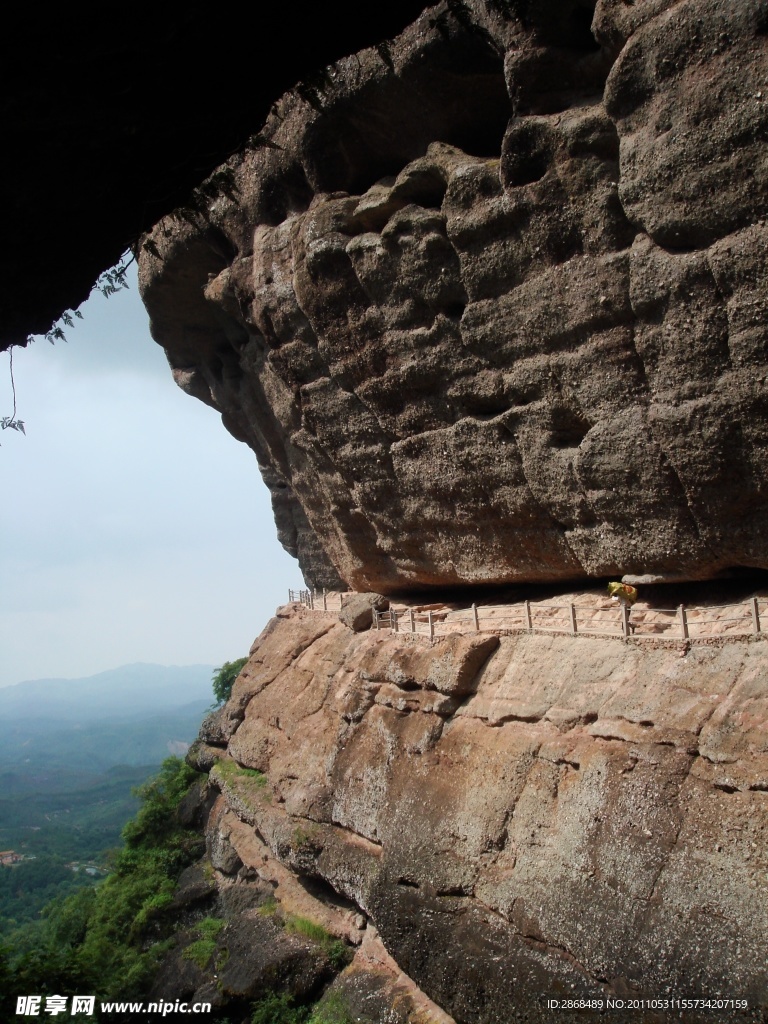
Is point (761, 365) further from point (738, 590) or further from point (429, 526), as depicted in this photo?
point (429, 526)

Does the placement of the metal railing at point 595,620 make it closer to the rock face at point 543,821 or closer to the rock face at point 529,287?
the rock face at point 543,821

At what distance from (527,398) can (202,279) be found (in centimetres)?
1362

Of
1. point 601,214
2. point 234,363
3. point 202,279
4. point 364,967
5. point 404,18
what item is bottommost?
point 364,967

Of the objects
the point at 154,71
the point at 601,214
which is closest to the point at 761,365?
the point at 601,214

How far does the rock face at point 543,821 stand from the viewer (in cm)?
845

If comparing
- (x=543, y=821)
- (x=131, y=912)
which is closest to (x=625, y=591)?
(x=543, y=821)

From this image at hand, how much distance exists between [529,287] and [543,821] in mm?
8831

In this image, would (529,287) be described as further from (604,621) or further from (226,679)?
(226,679)

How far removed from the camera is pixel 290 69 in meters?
3.44

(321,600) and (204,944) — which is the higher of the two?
(321,600)

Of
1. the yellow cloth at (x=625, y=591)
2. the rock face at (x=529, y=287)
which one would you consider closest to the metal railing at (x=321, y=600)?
the rock face at (x=529, y=287)

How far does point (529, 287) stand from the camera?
1380 centimetres

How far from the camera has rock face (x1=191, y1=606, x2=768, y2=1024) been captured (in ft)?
27.7

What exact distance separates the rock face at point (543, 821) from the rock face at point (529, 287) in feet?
9.35
